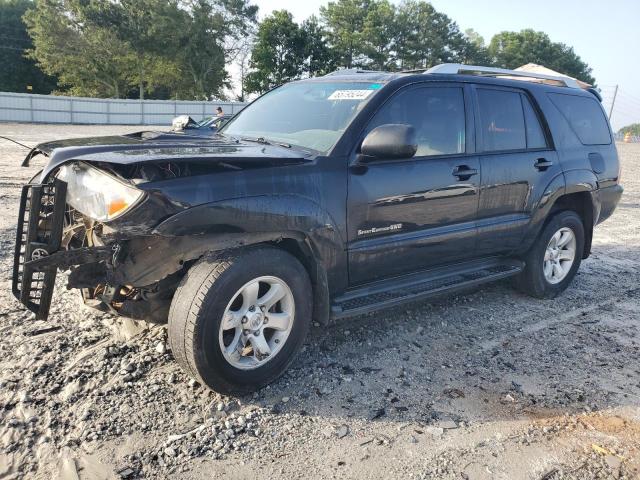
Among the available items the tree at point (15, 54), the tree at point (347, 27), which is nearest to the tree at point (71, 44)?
the tree at point (15, 54)

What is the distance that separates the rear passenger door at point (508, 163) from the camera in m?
4.20

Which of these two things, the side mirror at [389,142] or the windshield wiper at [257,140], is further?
the windshield wiper at [257,140]

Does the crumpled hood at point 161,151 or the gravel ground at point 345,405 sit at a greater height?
→ the crumpled hood at point 161,151

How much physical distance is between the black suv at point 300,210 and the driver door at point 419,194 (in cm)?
1

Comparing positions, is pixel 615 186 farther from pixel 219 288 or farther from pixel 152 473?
pixel 152 473

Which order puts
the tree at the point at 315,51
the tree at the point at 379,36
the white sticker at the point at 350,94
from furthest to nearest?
the tree at the point at 379,36
the tree at the point at 315,51
the white sticker at the point at 350,94

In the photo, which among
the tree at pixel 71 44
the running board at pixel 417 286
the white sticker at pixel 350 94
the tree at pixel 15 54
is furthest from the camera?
the tree at pixel 15 54

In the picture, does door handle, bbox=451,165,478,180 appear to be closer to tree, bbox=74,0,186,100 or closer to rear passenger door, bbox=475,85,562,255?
rear passenger door, bbox=475,85,562,255

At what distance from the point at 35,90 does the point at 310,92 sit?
5109 centimetres

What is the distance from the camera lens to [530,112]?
468cm

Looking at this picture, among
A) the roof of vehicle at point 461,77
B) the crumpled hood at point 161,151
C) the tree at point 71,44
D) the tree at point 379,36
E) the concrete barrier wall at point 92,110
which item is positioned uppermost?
the tree at point 379,36

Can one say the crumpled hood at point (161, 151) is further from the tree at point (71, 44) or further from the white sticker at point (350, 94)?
the tree at point (71, 44)

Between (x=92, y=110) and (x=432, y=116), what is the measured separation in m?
32.3

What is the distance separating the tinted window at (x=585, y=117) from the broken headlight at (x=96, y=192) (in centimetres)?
406
